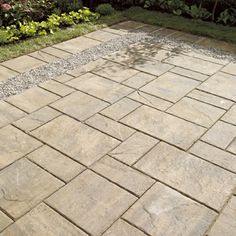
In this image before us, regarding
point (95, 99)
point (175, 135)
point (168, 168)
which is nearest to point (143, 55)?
point (95, 99)

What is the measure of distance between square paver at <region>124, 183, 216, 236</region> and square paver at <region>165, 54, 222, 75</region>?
277 cm

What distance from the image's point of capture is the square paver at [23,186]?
9.42 ft

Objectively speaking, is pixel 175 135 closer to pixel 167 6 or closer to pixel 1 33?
pixel 1 33

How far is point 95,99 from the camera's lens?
4438 millimetres

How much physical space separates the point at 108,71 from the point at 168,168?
2339mm

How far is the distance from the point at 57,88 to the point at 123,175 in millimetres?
1998

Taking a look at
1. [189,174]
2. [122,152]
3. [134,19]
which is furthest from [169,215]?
[134,19]

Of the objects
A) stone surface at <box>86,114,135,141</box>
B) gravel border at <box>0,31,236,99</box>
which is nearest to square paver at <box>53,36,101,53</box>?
gravel border at <box>0,31,236,99</box>

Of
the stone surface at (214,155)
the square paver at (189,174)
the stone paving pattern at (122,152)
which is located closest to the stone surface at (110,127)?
the stone paving pattern at (122,152)

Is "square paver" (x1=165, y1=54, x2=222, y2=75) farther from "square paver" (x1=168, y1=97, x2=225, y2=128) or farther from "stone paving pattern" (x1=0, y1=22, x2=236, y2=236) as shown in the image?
"square paver" (x1=168, y1=97, x2=225, y2=128)

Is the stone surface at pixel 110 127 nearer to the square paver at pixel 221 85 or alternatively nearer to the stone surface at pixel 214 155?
the stone surface at pixel 214 155

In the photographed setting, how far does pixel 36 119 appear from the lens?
4020mm

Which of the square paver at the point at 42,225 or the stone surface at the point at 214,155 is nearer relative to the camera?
the square paver at the point at 42,225

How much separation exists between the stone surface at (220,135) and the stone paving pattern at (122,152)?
0.4 inches
